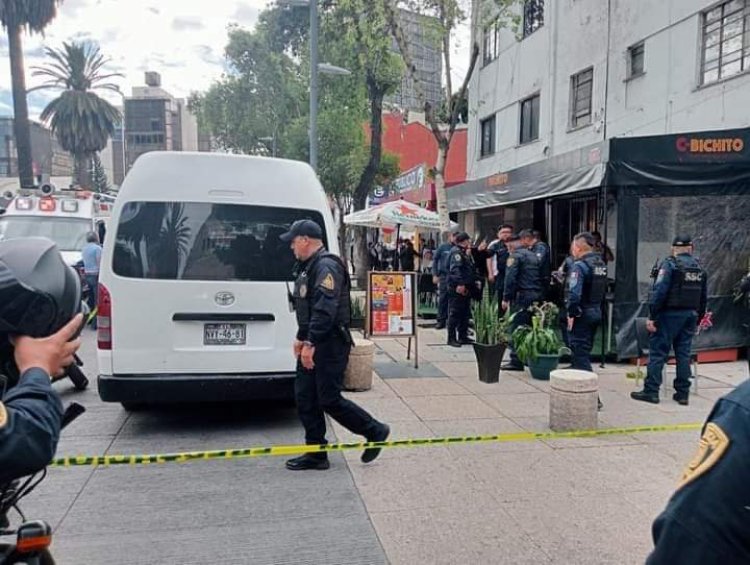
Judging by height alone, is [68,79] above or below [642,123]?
above

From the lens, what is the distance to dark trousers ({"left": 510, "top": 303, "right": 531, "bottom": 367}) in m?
8.34

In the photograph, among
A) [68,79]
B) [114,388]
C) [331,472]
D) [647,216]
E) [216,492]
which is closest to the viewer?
[216,492]

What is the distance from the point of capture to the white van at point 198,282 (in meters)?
5.09

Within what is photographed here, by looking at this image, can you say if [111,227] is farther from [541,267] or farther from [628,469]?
[541,267]

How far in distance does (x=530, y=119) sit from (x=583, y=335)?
12.0m

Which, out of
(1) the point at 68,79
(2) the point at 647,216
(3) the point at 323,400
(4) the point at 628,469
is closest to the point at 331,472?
(3) the point at 323,400

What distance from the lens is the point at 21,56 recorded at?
2700 cm

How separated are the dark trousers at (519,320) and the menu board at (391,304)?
4.44ft

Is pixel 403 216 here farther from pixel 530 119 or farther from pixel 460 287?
pixel 530 119

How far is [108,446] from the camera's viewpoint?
16.9 ft

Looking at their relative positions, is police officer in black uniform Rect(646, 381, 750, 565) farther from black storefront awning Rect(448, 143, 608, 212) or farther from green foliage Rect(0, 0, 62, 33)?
green foliage Rect(0, 0, 62, 33)

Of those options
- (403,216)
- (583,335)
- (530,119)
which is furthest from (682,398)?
(530,119)

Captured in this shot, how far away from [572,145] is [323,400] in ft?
40.9

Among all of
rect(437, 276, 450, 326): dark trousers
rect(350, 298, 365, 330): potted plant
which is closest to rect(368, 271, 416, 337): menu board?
rect(437, 276, 450, 326): dark trousers
